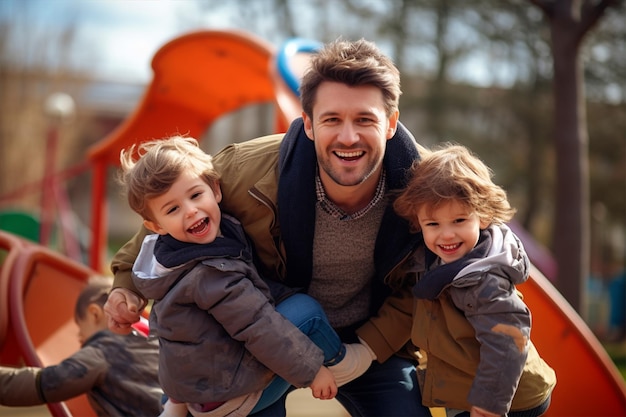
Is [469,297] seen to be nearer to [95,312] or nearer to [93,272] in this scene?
[95,312]

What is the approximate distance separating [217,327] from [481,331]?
0.91 metres

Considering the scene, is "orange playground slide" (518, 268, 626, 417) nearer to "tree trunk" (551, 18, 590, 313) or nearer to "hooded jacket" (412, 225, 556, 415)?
"hooded jacket" (412, 225, 556, 415)

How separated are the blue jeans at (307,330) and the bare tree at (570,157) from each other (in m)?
4.14

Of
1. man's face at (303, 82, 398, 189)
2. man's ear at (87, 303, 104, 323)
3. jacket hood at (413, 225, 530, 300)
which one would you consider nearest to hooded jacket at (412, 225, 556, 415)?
jacket hood at (413, 225, 530, 300)

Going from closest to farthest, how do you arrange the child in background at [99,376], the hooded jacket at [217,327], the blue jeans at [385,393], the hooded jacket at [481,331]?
the hooded jacket at [481,331]
the hooded jacket at [217,327]
the blue jeans at [385,393]
the child in background at [99,376]

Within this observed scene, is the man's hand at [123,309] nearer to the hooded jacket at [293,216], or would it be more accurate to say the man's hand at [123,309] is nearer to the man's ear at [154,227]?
the hooded jacket at [293,216]

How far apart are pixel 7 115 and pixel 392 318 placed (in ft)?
66.6

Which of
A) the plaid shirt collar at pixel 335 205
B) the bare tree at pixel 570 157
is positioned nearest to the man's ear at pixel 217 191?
the plaid shirt collar at pixel 335 205

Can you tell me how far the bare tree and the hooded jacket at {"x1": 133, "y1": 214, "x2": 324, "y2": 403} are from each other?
435 cm

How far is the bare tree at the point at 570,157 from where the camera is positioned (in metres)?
6.48

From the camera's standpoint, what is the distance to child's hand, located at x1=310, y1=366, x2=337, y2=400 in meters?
2.74

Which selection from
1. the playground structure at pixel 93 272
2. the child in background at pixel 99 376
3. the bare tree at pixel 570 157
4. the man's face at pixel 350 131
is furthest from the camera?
the bare tree at pixel 570 157

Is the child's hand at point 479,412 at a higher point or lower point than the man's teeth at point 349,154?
lower

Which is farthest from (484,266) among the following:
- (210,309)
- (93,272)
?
(93,272)
